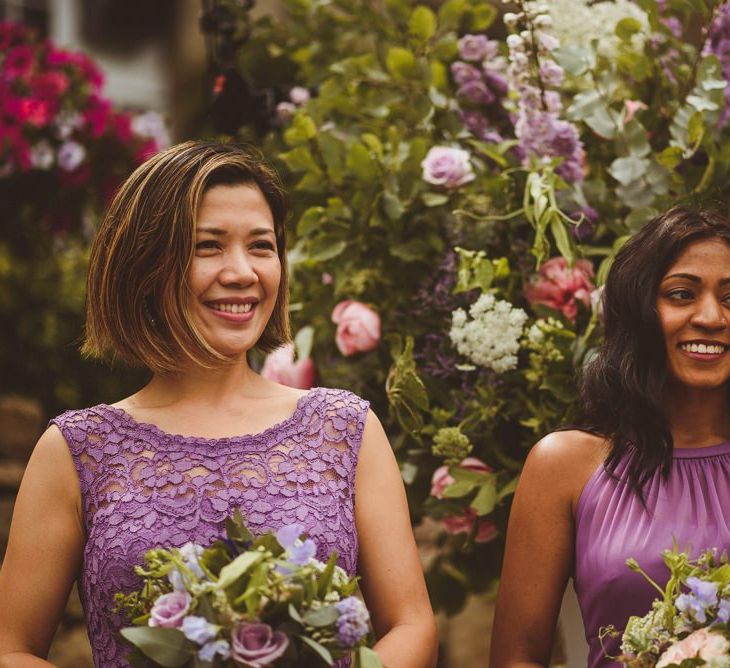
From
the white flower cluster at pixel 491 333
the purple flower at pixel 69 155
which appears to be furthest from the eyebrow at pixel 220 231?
the purple flower at pixel 69 155

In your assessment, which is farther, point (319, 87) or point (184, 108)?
point (184, 108)

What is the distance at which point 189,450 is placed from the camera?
235 cm

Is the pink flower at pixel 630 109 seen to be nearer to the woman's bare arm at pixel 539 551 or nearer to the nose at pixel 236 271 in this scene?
the woman's bare arm at pixel 539 551

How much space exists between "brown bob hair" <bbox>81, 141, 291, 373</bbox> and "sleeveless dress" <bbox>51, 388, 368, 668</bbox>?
15cm

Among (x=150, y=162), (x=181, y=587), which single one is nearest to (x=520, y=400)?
(x=150, y=162)

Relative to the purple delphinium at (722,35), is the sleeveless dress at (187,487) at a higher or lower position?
lower

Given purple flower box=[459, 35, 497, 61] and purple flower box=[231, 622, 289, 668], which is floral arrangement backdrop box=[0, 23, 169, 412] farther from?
purple flower box=[231, 622, 289, 668]

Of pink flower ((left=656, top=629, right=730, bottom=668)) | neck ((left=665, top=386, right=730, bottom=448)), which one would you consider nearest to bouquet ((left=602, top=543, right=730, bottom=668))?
pink flower ((left=656, top=629, right=730, bottom=668))

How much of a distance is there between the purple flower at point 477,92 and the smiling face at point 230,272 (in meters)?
0.95

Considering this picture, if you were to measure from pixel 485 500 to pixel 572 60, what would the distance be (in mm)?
1030

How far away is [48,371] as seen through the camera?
207 inches

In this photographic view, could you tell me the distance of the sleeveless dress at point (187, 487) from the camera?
7.41 feet

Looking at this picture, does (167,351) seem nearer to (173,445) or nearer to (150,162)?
(173,445)

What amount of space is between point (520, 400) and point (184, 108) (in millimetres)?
4799
